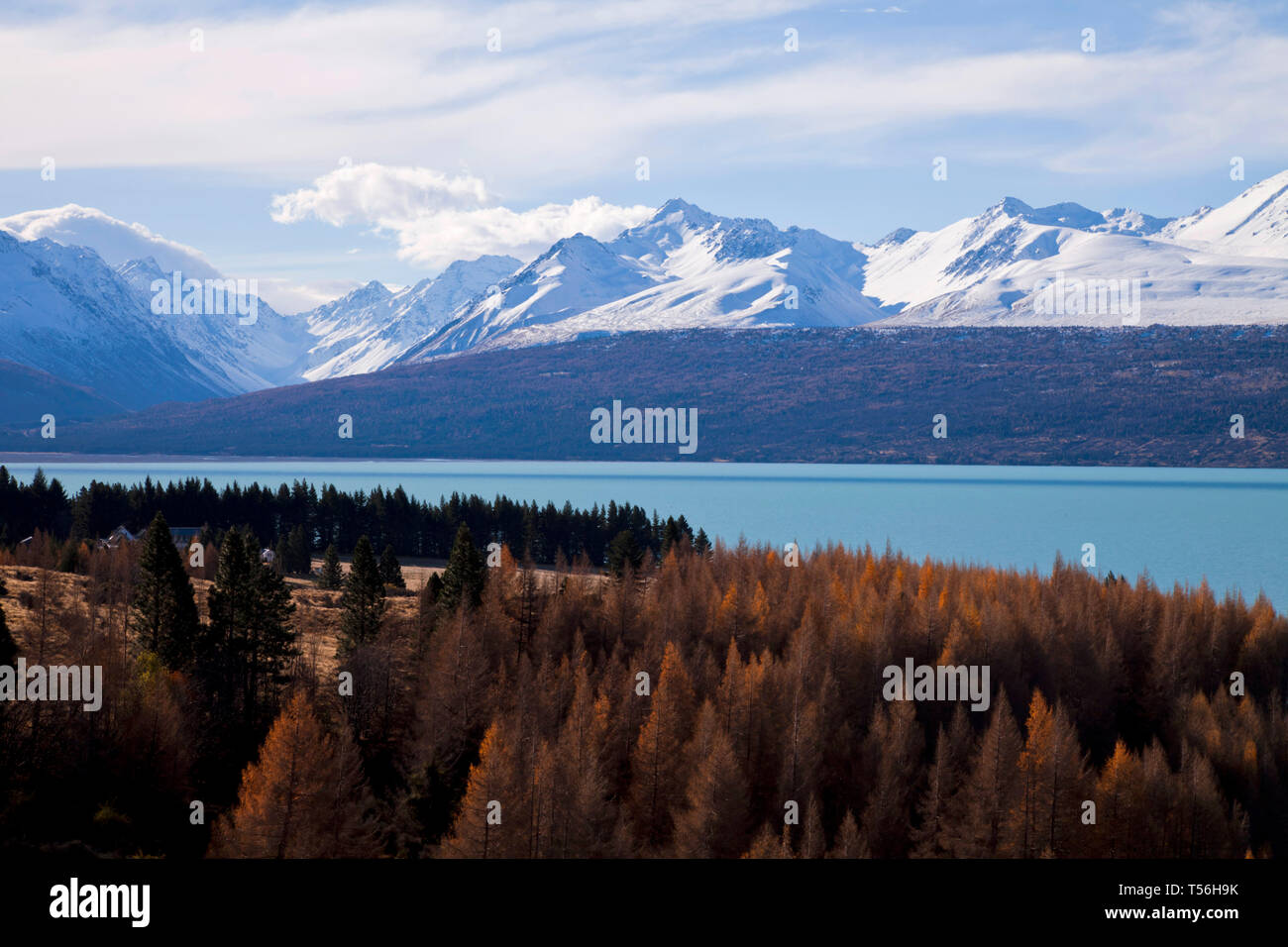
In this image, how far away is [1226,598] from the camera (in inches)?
3824

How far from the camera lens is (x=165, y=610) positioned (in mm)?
65375

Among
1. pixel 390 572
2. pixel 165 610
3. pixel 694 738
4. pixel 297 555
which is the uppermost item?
pixel 165 610

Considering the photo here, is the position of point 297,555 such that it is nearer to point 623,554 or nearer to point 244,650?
point 623,554

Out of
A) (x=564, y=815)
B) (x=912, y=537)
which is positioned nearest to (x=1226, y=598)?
(x=564, y=815)

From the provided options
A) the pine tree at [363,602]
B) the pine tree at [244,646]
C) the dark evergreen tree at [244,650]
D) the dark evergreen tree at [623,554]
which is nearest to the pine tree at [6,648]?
the dark evergreen tree at [244,650]

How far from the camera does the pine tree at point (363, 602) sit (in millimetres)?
73562

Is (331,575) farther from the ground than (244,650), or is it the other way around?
(331,575)

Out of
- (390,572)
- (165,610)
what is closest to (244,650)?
(165,610)

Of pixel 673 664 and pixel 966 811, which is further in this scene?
pixel 673 664

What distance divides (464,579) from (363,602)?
901cm

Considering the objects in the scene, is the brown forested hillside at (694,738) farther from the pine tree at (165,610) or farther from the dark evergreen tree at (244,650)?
the pine tree at (165,610)
